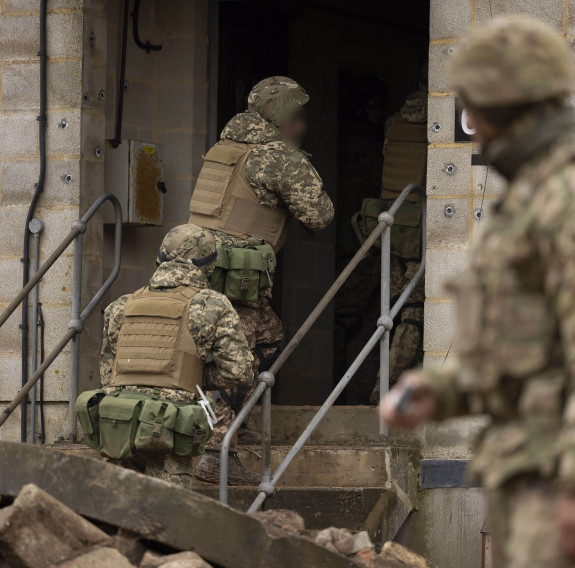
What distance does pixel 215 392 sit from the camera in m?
6.94

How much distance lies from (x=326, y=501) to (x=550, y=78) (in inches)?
157

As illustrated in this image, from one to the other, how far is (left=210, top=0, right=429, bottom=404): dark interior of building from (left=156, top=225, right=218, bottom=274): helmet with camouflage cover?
2567 mm

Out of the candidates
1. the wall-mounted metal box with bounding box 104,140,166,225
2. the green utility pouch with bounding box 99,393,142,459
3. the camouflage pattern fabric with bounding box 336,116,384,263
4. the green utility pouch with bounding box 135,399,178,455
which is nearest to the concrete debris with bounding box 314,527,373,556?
the green utility pouch with bounding box 135,399,178,455

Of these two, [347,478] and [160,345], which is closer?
[160,345]

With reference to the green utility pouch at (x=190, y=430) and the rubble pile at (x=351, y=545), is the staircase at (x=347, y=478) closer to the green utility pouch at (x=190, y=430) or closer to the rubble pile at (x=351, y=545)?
the green utility pouch at (x=190, y=430)

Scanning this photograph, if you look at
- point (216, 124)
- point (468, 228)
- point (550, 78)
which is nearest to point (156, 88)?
point (216, 124)

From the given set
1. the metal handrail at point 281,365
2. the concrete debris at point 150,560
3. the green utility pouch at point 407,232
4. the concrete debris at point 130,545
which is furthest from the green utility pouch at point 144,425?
the green utility pouch at point 407,232

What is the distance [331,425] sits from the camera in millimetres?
7578

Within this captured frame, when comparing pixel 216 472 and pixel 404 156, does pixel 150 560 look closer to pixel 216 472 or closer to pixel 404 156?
pixel 216 472

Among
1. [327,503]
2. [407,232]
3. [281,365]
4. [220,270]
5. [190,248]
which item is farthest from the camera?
[407,232]

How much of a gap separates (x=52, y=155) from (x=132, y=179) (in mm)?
546

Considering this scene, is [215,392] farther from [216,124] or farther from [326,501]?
[216,124]

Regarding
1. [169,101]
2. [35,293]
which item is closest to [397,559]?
[35,293]

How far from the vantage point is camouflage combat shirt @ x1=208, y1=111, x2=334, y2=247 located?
23.3 feet
